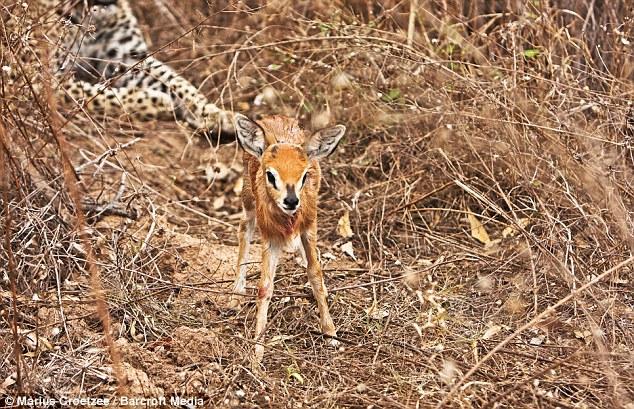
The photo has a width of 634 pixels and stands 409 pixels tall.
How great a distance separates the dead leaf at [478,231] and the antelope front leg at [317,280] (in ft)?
4.69

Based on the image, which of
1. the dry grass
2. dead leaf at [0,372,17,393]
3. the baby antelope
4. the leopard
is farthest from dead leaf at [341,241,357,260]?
dead leaf at [0,372,17,393]

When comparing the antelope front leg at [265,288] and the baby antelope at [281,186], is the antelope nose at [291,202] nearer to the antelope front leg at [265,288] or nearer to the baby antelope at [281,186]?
the baby antelope at [281,186]

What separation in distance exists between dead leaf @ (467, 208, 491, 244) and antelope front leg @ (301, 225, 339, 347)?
1.43 metres

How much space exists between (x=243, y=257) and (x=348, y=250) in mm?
855

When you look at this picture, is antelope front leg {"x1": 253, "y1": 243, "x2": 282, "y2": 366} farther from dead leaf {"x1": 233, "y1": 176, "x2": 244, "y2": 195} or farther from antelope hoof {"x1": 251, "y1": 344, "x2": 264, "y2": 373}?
dead leaf {"x1": 233, "y1": 176, "x2": 244, "y2": 195}

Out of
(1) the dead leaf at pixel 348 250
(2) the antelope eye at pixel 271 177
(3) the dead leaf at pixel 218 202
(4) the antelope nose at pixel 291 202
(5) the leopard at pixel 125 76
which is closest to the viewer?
(4) the antelope nose at pixel 291 202

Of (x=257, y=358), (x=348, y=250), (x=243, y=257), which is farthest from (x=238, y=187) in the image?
(x=257, y=358)

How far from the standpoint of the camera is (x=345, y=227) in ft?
21.8

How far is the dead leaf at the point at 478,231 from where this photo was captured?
6.50 metres

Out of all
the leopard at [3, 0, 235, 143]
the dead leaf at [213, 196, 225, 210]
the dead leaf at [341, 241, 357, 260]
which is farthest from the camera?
the leopard at [3, 0, 235, 143]

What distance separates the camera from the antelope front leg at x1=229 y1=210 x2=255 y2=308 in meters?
5.79

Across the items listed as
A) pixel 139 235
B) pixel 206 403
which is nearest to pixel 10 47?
pixel 139 235

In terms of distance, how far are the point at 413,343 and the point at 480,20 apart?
304 cm

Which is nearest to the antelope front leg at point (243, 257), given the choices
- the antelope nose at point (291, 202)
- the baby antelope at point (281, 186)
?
the baby antelope at point (281, 186)
